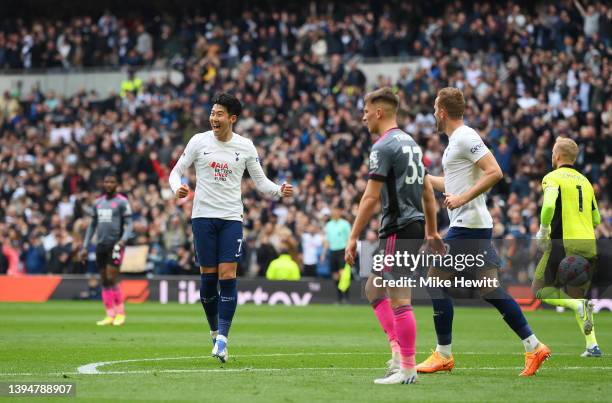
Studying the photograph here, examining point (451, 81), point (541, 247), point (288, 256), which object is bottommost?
point (288, 256)

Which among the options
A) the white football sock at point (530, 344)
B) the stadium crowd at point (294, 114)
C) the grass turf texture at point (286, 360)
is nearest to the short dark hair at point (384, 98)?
the grass turf texture at point (286, 360)

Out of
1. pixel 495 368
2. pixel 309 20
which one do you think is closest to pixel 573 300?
pixel 495 368

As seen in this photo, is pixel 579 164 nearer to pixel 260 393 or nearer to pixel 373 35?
pixel 373 35

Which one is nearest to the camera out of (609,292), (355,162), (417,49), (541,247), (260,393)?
(260,393)

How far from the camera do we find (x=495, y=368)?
442 inches

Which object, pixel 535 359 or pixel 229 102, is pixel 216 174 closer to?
pixel 229 102

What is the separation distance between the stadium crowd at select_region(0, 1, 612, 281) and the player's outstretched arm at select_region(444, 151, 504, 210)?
1423 centimetres

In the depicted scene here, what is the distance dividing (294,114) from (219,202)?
21.3m

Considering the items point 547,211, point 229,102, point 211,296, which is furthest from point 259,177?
point 547,211

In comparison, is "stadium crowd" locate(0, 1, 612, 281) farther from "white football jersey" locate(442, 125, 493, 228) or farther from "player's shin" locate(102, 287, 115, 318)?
"white football jersey" locate(442, 125, 493, 228)

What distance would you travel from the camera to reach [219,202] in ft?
39.8

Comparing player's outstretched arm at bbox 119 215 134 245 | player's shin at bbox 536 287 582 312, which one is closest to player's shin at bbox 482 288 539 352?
player's shin at bbox 536 287 582 312

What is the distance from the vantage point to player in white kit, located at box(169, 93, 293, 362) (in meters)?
12.1

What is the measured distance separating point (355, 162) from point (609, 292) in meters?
9.87
